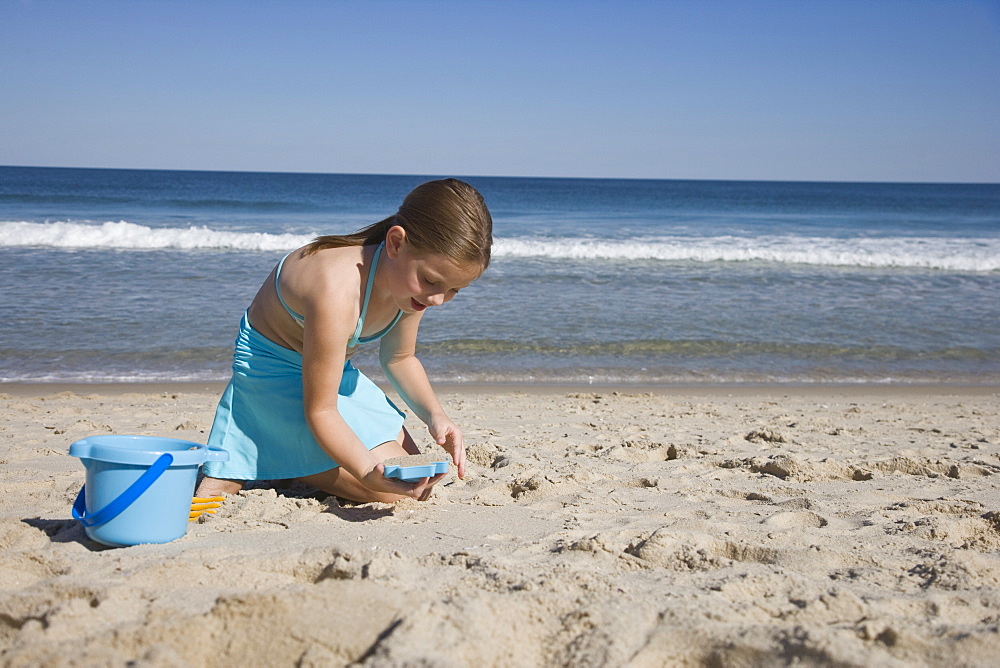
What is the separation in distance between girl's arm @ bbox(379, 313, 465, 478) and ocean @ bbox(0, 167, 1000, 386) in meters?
3.00

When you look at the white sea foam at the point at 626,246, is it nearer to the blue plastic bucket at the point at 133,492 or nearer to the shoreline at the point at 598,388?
the shoreline at the point at 598,388

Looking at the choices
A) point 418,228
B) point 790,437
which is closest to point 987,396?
point 790,437

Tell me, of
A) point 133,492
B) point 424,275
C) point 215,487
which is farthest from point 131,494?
point 424,275

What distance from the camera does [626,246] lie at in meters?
16.5

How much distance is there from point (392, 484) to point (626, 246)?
1455 centimetres

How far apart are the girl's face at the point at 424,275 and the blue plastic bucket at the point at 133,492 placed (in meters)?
0.82

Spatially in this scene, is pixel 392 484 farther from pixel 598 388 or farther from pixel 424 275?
pixel 598 388

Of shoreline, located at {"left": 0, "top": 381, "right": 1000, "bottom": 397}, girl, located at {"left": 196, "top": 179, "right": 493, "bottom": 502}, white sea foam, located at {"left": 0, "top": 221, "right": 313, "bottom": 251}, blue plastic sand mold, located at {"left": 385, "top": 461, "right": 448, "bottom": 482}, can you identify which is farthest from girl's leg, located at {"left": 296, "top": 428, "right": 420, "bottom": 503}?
white sea foam, located at {"left": 0, "top": 221, "right": 313, "bottom": 251}

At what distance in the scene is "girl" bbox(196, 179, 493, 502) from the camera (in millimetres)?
2422

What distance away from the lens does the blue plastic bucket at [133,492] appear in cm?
219

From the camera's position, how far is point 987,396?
609 cm

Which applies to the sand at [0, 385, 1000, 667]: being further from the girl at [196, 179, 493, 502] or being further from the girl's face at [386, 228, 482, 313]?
the girl's face at [386, 228, 482, 313]

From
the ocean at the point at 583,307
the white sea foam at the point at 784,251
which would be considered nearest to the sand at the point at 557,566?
the ocean at the point at 583,307

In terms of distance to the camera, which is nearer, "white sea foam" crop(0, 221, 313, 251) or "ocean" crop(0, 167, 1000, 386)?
"ocean" crop(0, 167, 1000, 386)
